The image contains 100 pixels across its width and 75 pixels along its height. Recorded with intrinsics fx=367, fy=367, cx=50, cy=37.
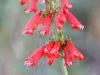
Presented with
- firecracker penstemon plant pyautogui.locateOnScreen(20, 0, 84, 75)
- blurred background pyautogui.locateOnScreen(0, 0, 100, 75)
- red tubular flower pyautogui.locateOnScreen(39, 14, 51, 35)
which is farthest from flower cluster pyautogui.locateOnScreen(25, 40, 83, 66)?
blurred background pyautogui.locateOnScreen(0, 0, 100, 75)

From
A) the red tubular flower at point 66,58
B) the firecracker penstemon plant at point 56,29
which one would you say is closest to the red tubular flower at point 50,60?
the firecracker penstemon plant at point 56,29

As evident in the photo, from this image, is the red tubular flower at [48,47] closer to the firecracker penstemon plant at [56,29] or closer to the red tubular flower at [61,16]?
the firecracker penstemon plant at [56,29]

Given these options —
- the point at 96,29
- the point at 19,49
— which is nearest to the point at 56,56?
the point at 19,49

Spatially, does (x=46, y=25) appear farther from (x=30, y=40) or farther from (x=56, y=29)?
(x=30, y=40)

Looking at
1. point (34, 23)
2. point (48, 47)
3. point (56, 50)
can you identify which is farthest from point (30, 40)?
point (56, 50)

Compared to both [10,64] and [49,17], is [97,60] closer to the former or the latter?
[10,64]

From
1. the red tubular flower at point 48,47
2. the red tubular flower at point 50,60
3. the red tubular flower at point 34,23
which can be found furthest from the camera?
the red tubular flower at point 34,23

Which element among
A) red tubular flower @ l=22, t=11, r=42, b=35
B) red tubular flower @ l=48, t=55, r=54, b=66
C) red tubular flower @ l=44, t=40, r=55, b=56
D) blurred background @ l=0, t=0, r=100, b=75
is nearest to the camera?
red tubular flower @ l=48, t=55, r=54, b=66

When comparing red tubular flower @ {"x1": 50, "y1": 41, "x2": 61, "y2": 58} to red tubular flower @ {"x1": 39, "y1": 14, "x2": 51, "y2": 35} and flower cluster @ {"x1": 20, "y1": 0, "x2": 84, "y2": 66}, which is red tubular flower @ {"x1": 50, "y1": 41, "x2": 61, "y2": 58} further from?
red tubular flower @ {"x1": 39, "y1": 14, "x2": 51, "y2": 35}

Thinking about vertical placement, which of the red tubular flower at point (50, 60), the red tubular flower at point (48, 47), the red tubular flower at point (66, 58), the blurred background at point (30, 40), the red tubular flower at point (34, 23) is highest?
the red tubular flower at point (34, 23)
